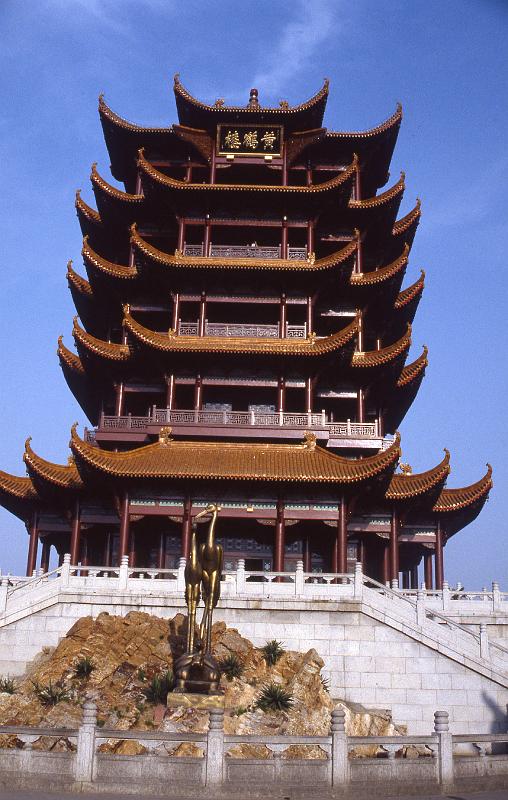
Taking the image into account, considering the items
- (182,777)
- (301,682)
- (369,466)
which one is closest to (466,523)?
(369,466)

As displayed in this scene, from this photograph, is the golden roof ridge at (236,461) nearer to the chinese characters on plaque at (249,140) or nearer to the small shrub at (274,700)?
the small shrub at (274,700)

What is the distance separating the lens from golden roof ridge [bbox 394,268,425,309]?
115 feet

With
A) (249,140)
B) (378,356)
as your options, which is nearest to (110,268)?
(249,140)

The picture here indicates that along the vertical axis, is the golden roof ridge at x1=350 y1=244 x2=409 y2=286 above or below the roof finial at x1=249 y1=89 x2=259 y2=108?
below

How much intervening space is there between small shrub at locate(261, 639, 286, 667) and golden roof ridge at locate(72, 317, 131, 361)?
1337cm

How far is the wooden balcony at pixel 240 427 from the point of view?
94.8 ft

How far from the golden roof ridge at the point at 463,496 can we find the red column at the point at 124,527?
10.1m

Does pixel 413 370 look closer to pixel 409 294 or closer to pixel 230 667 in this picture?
pixel 409 294

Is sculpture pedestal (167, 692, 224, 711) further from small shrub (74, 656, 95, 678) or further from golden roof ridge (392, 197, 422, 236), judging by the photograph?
golden roof ridge (392, 197, 422, 236)

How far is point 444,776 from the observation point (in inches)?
581

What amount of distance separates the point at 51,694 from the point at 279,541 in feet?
32.0

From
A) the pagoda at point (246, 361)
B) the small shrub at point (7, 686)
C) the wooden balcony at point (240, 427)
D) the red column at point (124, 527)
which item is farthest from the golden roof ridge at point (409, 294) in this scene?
the small shrub at point (7, 686)

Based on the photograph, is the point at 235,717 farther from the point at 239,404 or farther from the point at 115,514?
the point at 239,404

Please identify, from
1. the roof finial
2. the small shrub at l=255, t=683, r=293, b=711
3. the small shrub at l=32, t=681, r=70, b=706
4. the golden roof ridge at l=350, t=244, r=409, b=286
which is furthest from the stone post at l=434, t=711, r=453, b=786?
the roof finial
